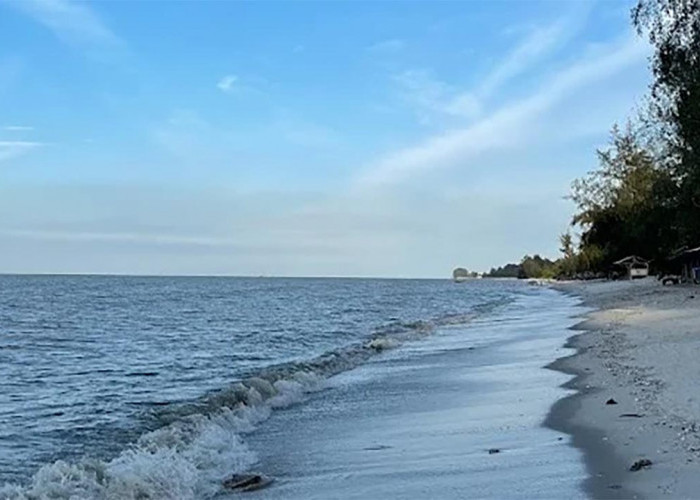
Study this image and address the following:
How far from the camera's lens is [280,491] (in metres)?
8.83

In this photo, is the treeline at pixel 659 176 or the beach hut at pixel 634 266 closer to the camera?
the treeline at pixel 659 176

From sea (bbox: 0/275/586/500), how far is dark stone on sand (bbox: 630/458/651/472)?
46 centimetres

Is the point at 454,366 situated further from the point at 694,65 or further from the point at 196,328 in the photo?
the point at 196,328

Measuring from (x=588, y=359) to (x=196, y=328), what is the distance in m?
23.2

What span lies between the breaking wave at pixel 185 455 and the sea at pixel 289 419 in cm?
3

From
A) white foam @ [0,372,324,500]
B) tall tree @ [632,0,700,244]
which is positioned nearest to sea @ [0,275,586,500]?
white foam @ [0,372,324,500]

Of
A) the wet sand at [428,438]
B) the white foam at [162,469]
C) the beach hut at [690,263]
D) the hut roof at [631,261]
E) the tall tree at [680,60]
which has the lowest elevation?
the white foam at [162,469]

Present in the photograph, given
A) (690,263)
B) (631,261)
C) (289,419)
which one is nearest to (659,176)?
(690,263)

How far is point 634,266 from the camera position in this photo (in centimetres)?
9344

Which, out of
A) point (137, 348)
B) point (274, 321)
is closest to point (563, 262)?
point (274, 321)

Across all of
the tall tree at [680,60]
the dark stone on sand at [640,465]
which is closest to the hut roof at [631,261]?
the tall tree at [680,60]

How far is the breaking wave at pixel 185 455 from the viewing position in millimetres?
9109

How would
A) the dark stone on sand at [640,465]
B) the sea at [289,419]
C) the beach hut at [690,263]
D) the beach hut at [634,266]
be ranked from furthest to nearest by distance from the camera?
the beach hut at [634,266] → the beach hut at [690,263] → the sea at [289,419] → the dark stone on sand at [640,465]

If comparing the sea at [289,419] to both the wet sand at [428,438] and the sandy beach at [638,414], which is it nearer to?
the wet sand at [428,438]
